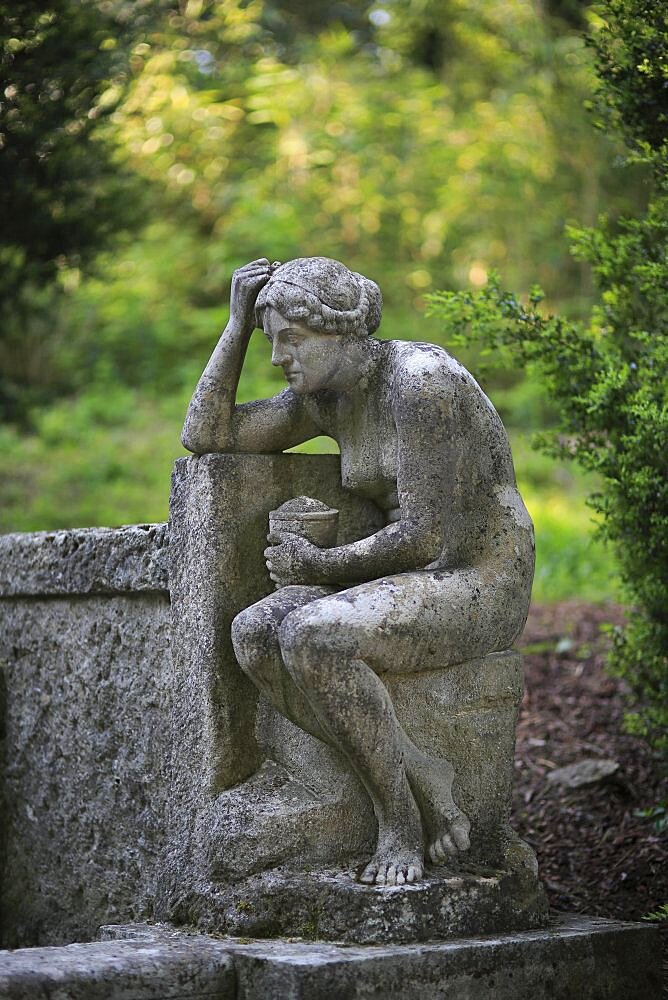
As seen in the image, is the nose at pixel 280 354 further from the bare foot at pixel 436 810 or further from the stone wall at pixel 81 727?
the bare foot at pixel 436 810

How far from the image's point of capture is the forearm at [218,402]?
3482 millimetres

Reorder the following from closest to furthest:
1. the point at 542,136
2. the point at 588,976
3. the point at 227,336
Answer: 1. the point at 588,976
2. the point at 227,336
3. the point at 542,136

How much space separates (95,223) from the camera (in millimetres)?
7359

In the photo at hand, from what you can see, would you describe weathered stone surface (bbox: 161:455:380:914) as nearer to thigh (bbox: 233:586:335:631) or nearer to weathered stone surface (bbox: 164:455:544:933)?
weathered stone surface (bbox: 164:455:544:933)

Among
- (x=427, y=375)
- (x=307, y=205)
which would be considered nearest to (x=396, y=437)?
(x=427, y=375)

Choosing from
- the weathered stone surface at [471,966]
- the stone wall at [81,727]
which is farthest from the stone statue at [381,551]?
the stone wall at [81,727]

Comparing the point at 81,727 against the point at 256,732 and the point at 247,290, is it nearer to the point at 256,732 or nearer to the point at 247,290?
the point at 256,732

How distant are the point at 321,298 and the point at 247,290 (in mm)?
235

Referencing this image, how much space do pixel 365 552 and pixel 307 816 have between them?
0.67 m

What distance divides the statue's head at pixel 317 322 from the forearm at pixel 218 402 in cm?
12

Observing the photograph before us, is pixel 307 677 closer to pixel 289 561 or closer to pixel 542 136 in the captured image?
pixel 289 561

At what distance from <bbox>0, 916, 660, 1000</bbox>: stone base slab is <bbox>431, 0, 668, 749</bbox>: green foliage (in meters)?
1.48

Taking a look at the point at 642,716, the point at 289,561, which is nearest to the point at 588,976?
the point at 289,561

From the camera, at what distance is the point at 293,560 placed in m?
3.30
